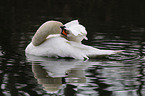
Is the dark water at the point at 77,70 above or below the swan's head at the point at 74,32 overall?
below

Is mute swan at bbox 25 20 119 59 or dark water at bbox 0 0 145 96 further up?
mute swan at bbox 25 20 119 59

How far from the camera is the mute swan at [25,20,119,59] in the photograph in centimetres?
840

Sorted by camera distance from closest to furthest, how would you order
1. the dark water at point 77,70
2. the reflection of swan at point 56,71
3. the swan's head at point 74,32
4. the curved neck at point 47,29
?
the dark water at point 77,70, the reflection of swan at point 56,71, the swan's head at point 74,32, the curved neck at point 47,29

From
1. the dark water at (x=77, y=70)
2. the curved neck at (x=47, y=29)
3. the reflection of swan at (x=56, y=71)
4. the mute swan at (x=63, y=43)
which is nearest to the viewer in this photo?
the dark water at (x=77, y=70)

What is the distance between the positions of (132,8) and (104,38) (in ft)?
37.9

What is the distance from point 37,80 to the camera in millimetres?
6539

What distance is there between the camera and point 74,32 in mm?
8258

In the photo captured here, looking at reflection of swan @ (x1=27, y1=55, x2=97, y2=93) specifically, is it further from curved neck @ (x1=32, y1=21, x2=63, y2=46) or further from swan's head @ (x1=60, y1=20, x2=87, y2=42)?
swan's head @ (x1=60, y1=20, x2=87, y2=42)

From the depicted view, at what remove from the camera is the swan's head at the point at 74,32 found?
326 inches

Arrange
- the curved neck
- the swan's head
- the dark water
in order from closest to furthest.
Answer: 1. the dark water
2. the swan's head
3. the curved neck

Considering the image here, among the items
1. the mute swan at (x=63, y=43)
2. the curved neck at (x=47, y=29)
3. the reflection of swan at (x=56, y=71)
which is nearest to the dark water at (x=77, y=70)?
the reflection of swan at (x=56, y=71)

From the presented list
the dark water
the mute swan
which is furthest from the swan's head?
the dark water

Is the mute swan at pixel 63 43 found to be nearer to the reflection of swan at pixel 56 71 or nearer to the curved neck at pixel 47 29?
the curved neck at pixel 47 29

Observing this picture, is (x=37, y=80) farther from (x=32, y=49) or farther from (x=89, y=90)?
Result: (x=32, y=49)
